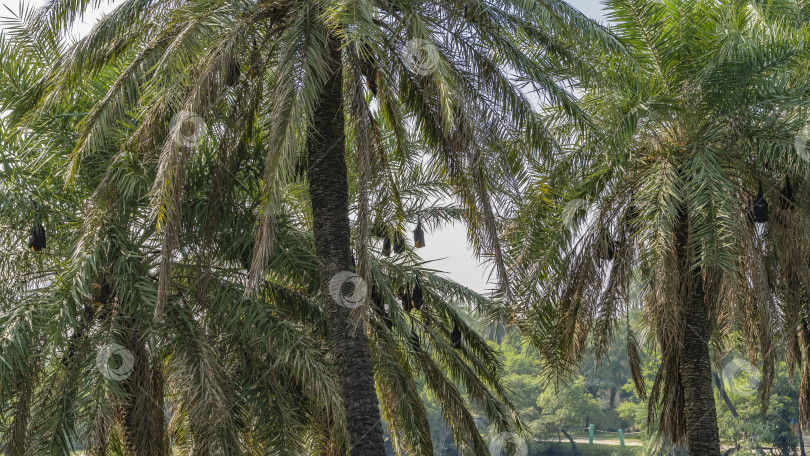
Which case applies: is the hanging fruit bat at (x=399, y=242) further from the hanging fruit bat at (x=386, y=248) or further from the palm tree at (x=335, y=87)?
the palm tree at (x=335, y=87)

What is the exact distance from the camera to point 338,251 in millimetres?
7082

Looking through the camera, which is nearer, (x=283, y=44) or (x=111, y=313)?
(x=283, y=44)

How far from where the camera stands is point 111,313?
7688mm

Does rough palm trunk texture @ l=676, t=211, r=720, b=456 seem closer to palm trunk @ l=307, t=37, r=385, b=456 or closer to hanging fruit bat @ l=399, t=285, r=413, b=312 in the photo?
hanging fruit bat @ l=399, t=285, r=413, b=312

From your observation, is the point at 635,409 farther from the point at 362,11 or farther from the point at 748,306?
the point at 362,11

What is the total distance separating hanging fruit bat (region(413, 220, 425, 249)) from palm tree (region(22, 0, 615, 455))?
4742 millimetres

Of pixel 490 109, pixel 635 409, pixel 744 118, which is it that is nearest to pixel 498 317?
pixel 490 109

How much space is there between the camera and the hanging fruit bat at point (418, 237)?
12516 mm

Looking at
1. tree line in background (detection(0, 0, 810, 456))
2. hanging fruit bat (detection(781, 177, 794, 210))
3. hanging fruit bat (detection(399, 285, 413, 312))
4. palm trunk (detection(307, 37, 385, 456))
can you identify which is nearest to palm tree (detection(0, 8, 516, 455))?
tree line in background (detection(0, 0, 810, 456))

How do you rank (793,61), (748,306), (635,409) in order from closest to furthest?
(793,61) → (748,306) → (635,409)

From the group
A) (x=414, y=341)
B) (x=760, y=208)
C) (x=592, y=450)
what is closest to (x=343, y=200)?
(x=414, y=341)

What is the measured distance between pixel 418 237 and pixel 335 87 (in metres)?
5.44

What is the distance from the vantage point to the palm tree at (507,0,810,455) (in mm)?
8242

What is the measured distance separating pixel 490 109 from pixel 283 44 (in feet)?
6.23
